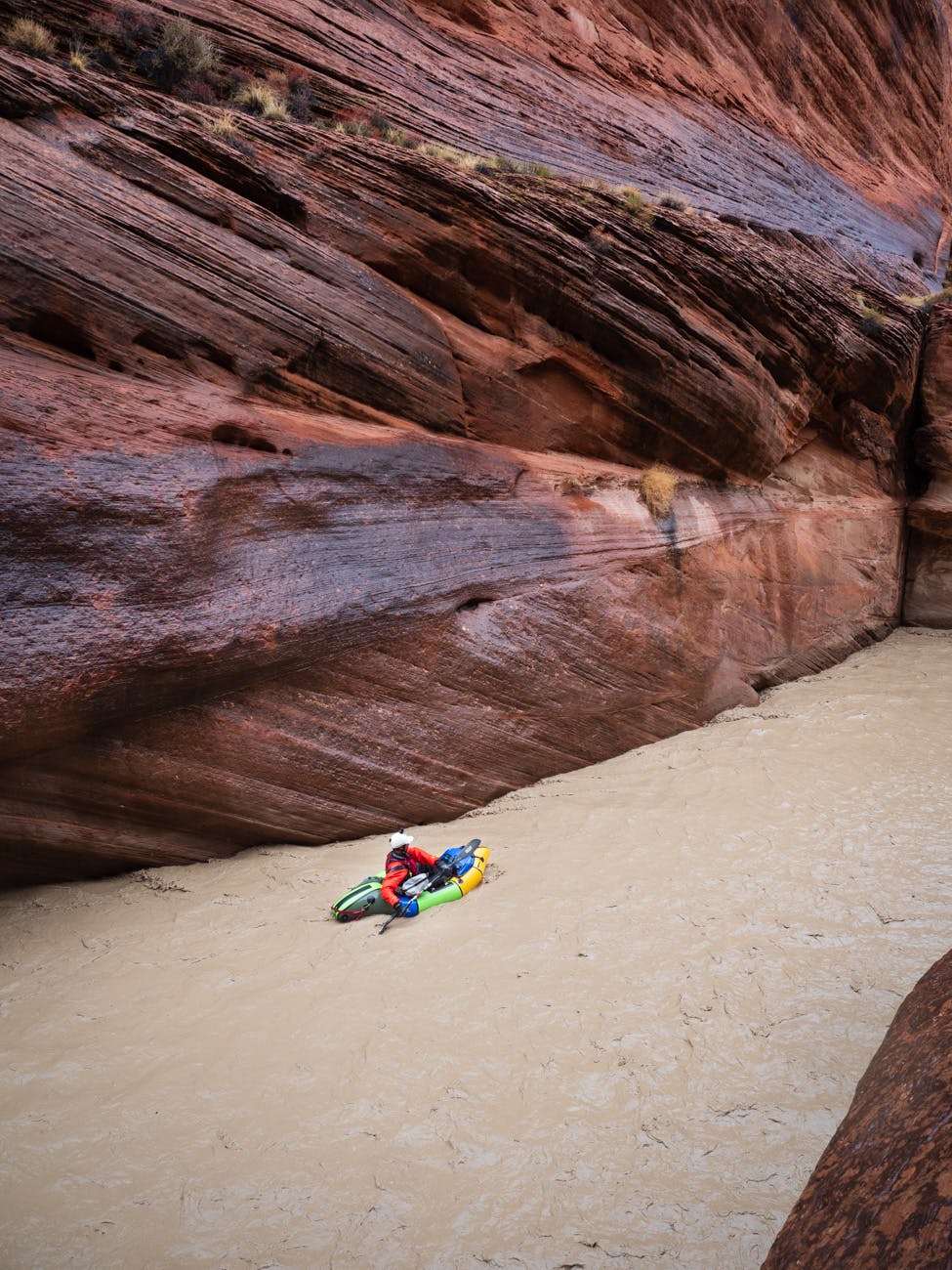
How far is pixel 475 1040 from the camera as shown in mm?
4746

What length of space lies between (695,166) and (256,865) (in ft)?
53.2

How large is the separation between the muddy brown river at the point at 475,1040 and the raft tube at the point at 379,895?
151mm

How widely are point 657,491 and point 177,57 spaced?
8251 mm

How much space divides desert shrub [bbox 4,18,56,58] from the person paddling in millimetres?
9146

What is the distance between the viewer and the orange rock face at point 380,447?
20.9 feet

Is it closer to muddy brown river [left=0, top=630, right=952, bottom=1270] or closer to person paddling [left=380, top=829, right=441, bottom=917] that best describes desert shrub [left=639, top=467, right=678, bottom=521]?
muddy brown river [left=0, top=630, right=952, bottom=1270]

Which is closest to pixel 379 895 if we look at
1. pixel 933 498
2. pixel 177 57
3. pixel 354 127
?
pixel 354 127

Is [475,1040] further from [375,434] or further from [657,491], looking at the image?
[657,491]

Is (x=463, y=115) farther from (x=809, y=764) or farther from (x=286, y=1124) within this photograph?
(x=286, y=1124)

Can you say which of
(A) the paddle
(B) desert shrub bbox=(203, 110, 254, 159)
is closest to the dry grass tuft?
(B) desert shrub bbox=(203, 110, 254, 159)

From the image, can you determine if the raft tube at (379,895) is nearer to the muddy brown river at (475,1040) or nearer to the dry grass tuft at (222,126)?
the muddy brown river at (475,1040)

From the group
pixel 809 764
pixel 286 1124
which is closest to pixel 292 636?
pixel 286 1124

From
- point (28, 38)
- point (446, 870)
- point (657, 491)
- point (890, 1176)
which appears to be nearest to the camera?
point (890, 1176)

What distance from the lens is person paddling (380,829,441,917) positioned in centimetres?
621
